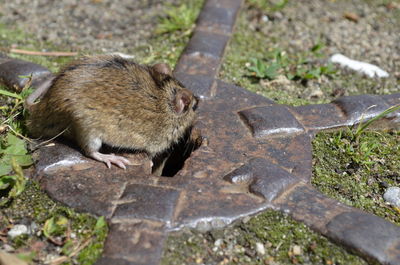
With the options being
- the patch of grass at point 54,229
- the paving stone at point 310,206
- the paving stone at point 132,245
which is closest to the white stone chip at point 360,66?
the paving stone at point 310,206

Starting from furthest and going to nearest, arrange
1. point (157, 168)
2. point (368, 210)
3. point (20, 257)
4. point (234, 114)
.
A: 1. point (157, 168)
2. point (234, 114)
3. point (368, 210)
4. point (20, 257)

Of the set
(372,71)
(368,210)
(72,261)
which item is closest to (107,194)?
(72,261)

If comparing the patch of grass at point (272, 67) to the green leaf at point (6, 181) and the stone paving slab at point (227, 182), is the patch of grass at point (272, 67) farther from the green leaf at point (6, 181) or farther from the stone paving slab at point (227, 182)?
the green leaf at point (6, 181)

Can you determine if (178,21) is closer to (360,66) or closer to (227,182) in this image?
(360,66)

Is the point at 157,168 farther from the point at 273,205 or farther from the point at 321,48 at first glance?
the point at 321,48

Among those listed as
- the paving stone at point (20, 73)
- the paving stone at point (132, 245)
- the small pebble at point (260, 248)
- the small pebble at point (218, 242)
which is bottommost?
the small pebble at point (260, 248)

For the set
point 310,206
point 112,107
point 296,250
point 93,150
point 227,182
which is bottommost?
point 296,250

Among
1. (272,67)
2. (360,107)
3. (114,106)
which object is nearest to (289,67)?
(272,67)
